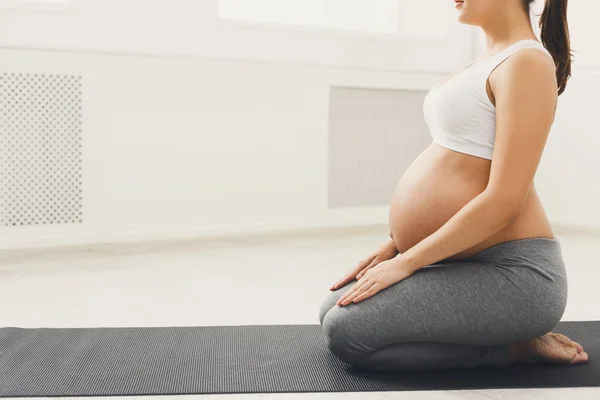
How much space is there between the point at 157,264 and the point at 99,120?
30.1 inches

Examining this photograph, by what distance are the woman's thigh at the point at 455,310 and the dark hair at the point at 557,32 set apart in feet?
1.40

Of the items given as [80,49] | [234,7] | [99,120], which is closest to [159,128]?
[99,120]

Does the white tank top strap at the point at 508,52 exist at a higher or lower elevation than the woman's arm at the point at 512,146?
higher

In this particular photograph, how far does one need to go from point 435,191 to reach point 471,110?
184 millimetres

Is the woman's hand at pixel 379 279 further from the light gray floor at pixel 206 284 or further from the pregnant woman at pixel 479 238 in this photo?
the light gray floor at pixel 206 284

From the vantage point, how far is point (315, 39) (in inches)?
154

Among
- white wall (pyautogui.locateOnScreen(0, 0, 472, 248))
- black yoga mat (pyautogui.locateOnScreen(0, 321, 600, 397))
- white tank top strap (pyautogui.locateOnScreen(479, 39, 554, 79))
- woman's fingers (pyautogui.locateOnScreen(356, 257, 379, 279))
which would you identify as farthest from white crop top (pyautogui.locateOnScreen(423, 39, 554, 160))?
white wall (pyautogui.locateOnScreen(0, 0, 472, 248))

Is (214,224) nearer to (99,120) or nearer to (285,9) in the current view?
(99,120)

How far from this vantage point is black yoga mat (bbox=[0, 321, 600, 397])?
1.53 meters

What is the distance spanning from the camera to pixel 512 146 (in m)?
1.49

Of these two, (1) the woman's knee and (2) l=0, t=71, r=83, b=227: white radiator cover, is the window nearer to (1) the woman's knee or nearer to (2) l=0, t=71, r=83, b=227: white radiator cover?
(2) l=0, t=71, r=83, b=227: white radiator cover

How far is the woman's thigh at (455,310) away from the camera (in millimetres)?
1546

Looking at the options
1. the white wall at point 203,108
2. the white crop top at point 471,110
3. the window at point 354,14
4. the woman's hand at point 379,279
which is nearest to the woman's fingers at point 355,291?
the woman's hand at point 379,279

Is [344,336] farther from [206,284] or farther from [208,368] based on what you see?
[206,284]
